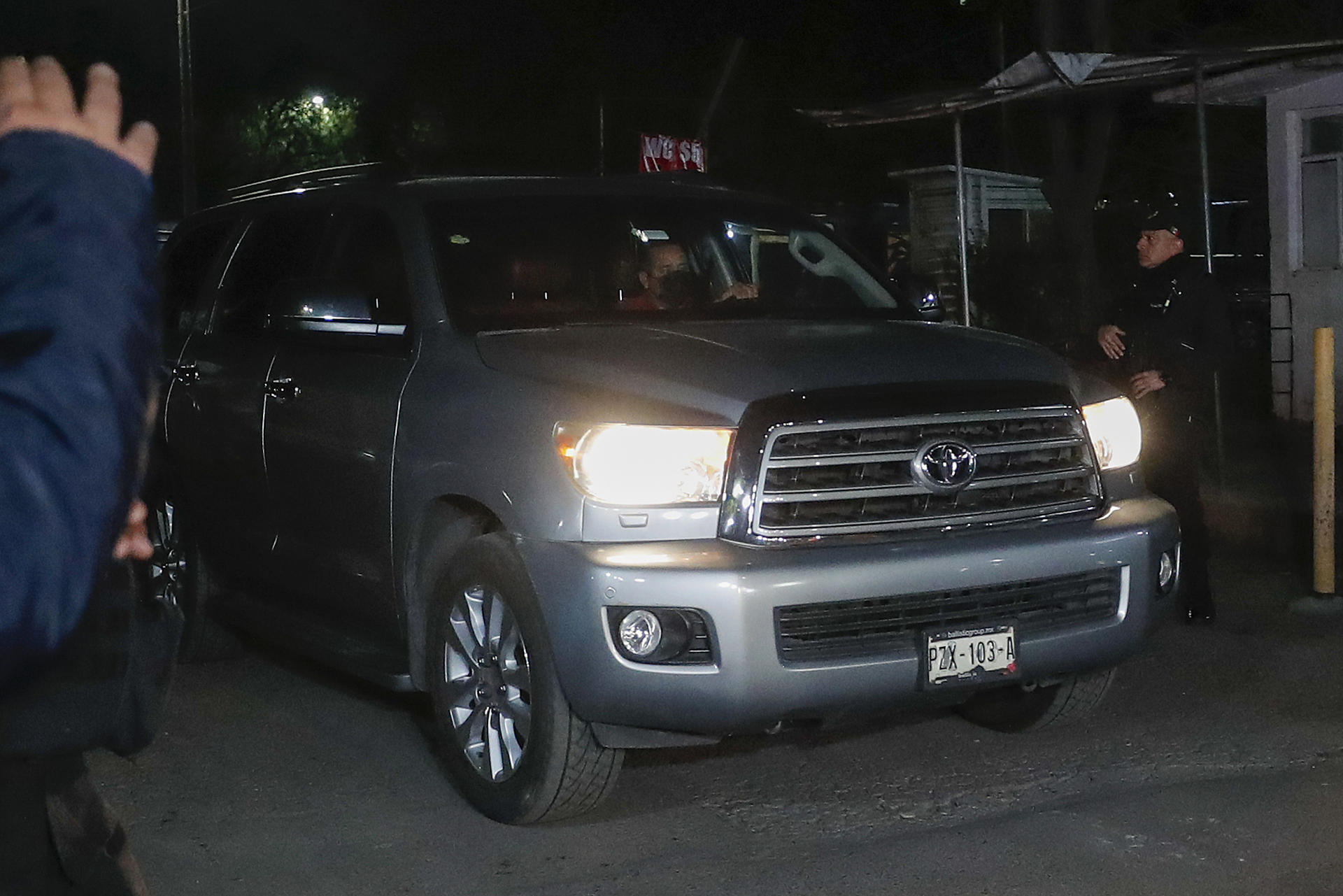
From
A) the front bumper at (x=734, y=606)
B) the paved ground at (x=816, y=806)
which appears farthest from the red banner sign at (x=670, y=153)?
the front bumper at (x=734, y=606)

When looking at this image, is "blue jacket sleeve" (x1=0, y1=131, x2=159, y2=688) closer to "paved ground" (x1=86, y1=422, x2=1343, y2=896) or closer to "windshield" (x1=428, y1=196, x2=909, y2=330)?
"paved ground" (x1=86, y1=422, x2=1343, y2=896)

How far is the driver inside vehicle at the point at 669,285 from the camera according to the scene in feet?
19.4

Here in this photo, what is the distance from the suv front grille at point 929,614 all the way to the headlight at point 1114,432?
430mm

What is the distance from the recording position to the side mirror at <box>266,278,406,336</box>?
5.46m

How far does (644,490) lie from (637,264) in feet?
5.11

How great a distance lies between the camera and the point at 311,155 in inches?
2608

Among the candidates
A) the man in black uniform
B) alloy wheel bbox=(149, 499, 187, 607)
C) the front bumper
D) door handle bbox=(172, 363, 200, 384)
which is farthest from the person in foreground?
the man in black uniform

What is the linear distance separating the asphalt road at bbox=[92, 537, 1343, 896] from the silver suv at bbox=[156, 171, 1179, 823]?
0.23m

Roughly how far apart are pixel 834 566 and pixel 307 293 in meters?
1.92

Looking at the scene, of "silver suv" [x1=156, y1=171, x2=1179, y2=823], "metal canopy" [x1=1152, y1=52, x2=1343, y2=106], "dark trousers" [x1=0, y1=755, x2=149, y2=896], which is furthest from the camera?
"metal canopy" [x1=1152, y1=52, x2=1343, y2=106]

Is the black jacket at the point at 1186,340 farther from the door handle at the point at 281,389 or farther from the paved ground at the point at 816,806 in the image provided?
the door handle at the point at 281,389

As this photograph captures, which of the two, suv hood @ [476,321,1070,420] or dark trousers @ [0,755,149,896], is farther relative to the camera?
suv hood @ [476,321,1070,420]

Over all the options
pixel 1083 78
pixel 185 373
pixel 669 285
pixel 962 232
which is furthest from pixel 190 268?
pixel 962 232

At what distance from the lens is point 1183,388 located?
24.7ft
